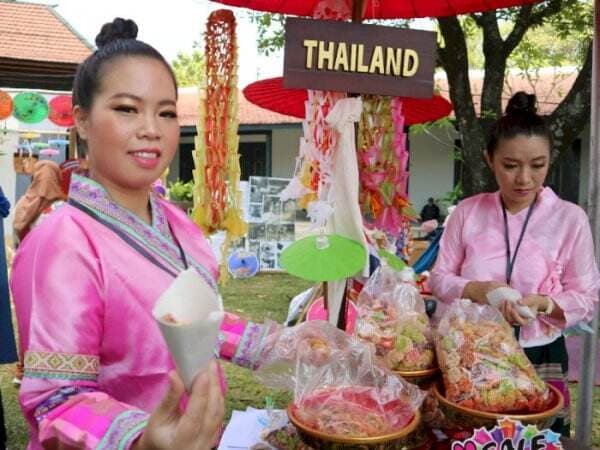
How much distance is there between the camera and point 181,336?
0.67 m

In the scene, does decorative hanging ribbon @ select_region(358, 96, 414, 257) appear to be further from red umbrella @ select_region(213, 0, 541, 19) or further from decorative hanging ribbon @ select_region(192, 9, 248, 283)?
decorative hanging ribbon @ select_region(192, 9, 248, 283)

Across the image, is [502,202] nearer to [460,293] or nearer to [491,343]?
[460,293]

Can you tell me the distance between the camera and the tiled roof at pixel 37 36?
4984mm

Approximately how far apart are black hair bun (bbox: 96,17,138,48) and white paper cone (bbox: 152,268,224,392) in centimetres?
58

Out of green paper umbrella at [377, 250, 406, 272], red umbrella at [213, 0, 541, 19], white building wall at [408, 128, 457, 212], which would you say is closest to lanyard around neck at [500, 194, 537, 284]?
green paper umbrella at [377, 250, 406, 272]

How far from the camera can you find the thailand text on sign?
67.8 inches

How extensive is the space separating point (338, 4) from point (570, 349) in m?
4.06

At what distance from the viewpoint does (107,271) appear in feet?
3.19

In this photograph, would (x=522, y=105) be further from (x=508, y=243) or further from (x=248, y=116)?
(x=248, y=116)

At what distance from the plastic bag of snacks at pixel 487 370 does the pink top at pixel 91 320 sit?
24.8 inches

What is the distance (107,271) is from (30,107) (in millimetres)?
8464

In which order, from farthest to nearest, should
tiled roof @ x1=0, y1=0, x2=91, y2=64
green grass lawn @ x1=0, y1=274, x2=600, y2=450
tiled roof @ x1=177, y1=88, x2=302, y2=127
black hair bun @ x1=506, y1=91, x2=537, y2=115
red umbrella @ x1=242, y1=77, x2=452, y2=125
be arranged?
tiled roof @ x1=177, y1=88, x2=302, y2=127
tiled roof @ x1=0, y1=0, x2=91, y2=64
green grass lawn @ x1=0, y1=274, x2=600, y2=450
red umbrella @ x1=242, y1=77, x2=452, y2=125
black hair bun @ x1=506, y1=91, x2=537, y2=115

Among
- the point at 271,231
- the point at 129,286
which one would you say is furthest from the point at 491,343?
the point at 271,231

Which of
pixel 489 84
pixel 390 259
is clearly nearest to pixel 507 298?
pixel 390 259
